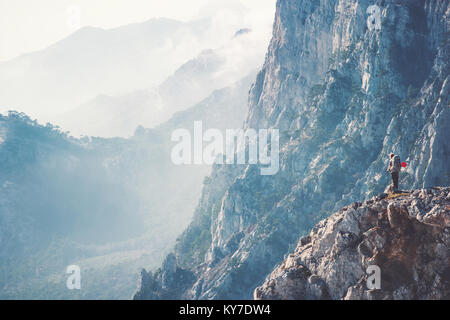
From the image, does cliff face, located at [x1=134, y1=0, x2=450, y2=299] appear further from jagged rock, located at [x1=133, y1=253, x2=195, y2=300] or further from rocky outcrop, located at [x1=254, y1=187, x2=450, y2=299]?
rocky outcrop, located at [x1=254, y1=187, x2=450, y2=299]

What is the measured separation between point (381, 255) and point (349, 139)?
129710 mm

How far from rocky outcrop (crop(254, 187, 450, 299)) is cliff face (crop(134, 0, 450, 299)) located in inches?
3390

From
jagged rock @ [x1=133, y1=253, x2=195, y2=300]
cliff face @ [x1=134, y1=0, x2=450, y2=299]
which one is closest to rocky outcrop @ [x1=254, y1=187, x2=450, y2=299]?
cliff face @ [x1=134, y1=0, x2=450, y2=299]

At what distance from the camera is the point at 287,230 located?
169 m

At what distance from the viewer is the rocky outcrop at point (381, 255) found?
36.4 m

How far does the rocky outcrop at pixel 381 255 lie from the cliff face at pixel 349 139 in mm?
86106

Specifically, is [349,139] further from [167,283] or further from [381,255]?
[381,255]

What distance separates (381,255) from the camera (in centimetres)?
3875

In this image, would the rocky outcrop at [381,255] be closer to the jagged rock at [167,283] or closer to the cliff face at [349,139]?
the cliff face at [349,139]

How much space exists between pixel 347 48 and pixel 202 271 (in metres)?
112

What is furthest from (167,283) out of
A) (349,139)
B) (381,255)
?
(381,255)

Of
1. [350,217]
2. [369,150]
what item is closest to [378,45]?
[369,150]

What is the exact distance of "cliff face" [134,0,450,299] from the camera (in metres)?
132
